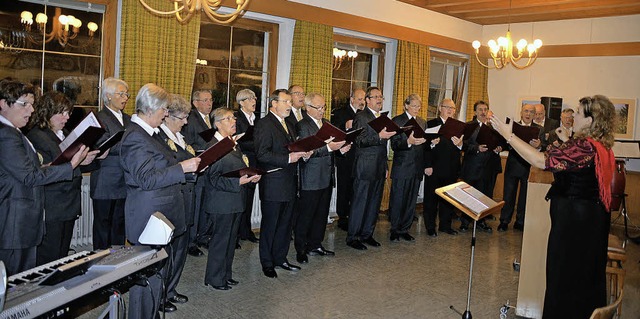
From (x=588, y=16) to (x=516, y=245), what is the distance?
4.44 meters

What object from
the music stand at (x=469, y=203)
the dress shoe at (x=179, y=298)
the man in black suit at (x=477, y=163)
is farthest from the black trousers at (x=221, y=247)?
the man in black suit at (x=477, y=163)

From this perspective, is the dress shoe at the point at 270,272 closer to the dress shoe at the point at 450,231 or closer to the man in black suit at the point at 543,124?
the dress shoe at the point at 450,231

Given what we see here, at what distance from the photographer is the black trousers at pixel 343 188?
23.9 ft

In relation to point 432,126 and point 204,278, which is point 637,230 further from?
point 204,278

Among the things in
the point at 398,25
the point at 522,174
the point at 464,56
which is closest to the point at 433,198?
the point at 522,174

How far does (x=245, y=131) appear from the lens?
18.3 ft

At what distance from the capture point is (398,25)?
8.57 metres

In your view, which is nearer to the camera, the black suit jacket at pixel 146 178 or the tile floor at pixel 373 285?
the black suit jacket at pixel 146 178

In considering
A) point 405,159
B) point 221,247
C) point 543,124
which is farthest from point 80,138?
point 543,124

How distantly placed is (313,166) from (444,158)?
2.29 m

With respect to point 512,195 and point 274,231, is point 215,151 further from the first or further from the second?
point 512,195

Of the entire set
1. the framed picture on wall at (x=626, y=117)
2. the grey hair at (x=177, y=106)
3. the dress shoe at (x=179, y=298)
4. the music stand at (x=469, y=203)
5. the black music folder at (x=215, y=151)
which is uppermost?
the framed picture on wall at (x=626, y=117)

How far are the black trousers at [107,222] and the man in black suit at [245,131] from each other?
1.19 m

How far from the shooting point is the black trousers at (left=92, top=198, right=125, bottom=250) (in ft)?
15.2
